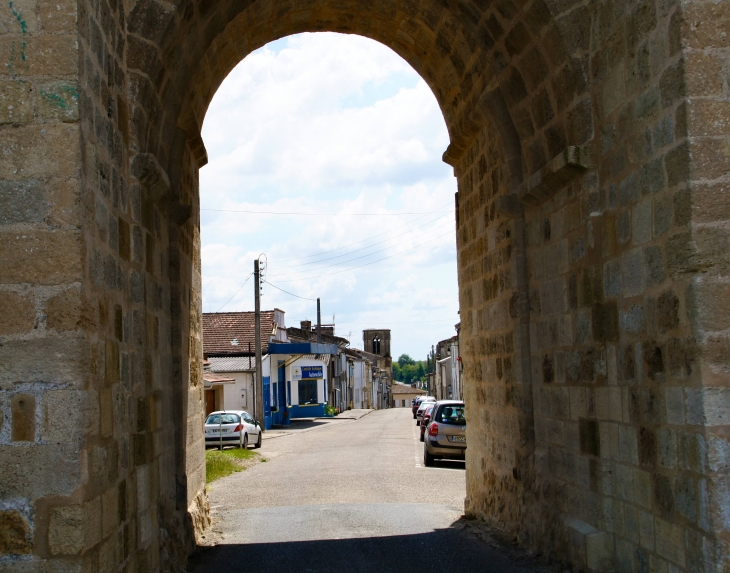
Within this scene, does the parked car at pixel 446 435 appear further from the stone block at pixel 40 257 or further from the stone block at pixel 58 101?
the stone block at pixel 58 101

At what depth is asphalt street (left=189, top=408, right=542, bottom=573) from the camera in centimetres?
679

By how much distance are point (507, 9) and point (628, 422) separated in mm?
3259

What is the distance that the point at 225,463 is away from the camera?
16.2 m

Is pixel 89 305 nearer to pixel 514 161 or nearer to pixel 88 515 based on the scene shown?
pixel 88 515

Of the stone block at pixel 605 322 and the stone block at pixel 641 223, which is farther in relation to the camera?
the stone block at pixel 605 322

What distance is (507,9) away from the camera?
250 inches

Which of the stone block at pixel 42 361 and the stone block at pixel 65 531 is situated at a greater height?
the stone block at pixel 42 361

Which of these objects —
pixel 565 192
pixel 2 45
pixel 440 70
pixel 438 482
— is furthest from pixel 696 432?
pixel 438 482

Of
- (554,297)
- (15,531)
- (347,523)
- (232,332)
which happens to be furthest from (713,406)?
(232,332)

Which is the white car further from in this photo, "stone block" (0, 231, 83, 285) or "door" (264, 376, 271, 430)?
"stone block" (0, 231, 83, 285)

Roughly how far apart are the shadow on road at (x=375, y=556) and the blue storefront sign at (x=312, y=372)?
3525 centimetres

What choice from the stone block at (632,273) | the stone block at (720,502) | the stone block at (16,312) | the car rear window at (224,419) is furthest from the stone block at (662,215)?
the car rear window at (224,419)

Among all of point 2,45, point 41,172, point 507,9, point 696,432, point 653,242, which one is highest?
point 507,9

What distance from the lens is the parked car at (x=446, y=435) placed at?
15.6 metres
